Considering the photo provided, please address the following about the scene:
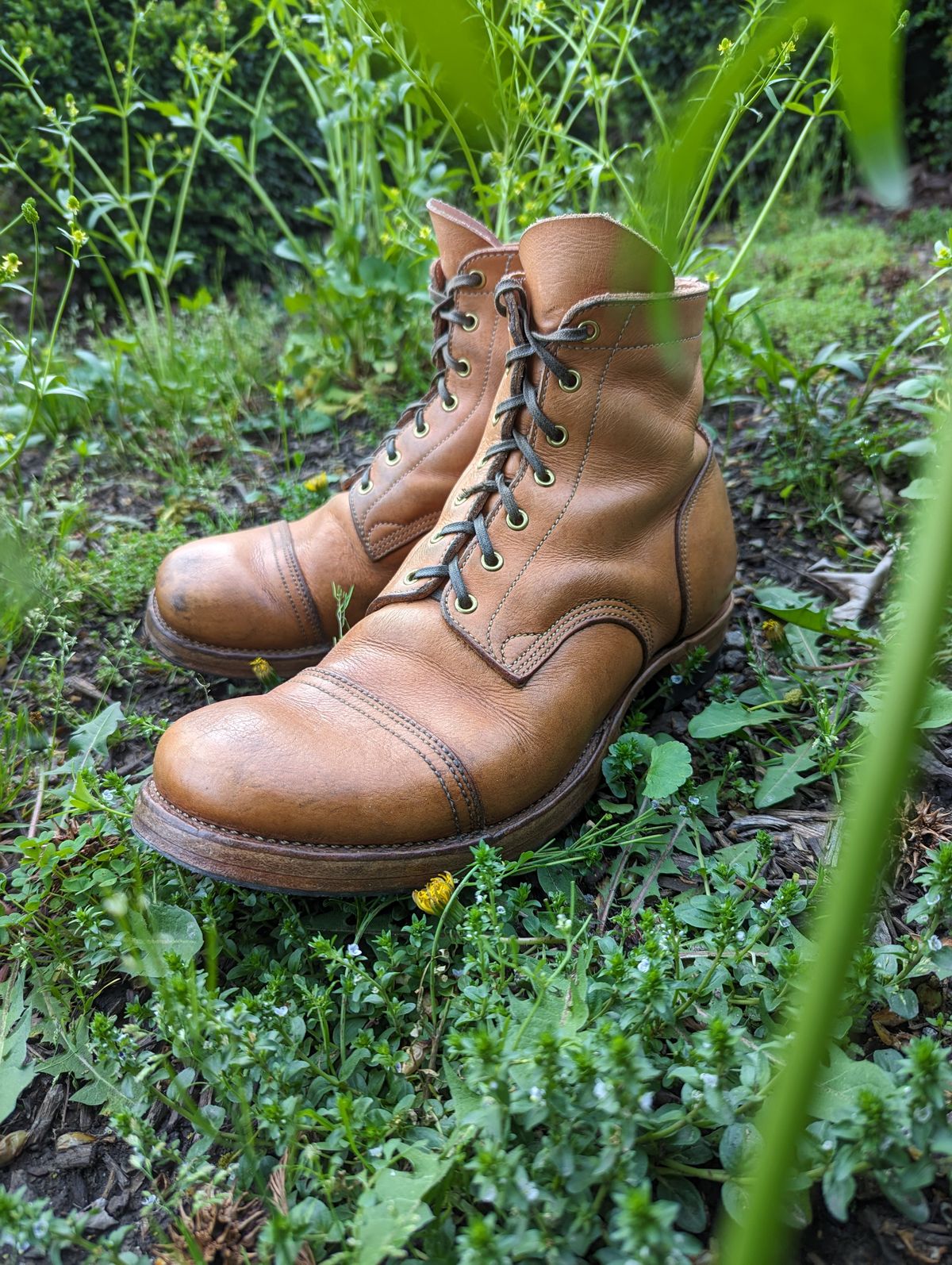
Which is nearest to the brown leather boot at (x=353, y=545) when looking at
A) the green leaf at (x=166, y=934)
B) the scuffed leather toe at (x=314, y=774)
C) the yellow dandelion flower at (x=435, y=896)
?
the scuffed leather toe at (x=314, y=774)

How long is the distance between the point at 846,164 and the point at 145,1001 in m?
6.93

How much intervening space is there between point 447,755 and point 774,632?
0.83 m

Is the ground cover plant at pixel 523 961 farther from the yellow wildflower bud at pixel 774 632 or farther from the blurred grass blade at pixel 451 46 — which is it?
the blurred grass blade at pixel 451 46

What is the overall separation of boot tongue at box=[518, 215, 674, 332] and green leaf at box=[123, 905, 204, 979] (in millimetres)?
1117

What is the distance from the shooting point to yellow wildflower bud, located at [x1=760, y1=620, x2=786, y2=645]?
1.84 m

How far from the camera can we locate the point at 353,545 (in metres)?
2.05

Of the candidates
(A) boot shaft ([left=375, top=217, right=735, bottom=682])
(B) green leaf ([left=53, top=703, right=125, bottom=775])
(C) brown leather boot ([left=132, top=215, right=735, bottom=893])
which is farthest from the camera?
(B) green leaf ([left=53, top=703, right=125, bottom=775])

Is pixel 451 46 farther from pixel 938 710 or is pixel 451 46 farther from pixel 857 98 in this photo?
pixel 938 710

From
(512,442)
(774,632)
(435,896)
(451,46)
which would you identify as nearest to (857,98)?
(451,46)

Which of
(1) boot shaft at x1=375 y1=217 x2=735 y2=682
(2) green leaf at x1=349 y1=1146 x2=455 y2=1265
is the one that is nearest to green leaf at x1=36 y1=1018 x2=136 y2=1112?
(2) green leaf at x1=349 y1=1146 x2=455 y2=1265

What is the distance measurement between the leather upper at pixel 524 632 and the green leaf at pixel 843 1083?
58cm

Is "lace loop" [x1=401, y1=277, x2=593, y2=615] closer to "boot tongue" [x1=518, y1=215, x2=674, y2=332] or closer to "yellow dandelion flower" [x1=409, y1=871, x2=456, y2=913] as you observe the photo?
"boot tongue" [x1=518, y1=215, x2=674, y2=332]

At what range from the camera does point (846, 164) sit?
6219 millimetres

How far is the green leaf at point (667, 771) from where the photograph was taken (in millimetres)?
1468
